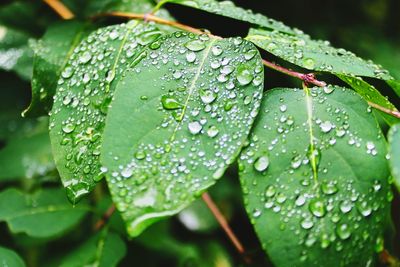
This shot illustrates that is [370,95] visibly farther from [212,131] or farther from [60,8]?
[60,8]

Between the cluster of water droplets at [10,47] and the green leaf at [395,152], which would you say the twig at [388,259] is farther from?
the cluster of water droplets at [10,47]

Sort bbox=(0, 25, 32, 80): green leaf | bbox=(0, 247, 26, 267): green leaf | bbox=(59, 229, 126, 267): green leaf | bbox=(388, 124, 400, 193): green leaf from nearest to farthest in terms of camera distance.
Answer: bbox=(388, 124, 400, 193): green leaf → bbox=(0, 247, 26, 267): green leaf → bbox=(59, 229, 126, 267): green leaf → bbox=(0, 25, 32, 80): green leaf

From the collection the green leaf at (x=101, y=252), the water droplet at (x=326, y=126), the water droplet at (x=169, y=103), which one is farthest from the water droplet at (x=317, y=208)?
the green leaf at (x=101, y=252)

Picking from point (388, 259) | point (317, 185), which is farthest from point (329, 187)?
point (388, 259)

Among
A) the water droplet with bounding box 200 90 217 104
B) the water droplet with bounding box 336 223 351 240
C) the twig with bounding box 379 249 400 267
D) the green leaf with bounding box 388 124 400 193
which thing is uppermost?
the water droplet with bounding box 200 90 217 104

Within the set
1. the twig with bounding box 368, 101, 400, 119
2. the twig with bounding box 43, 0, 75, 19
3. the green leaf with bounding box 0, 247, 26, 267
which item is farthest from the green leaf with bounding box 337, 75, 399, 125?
the twig with bounding box 43, 0, 75, 19

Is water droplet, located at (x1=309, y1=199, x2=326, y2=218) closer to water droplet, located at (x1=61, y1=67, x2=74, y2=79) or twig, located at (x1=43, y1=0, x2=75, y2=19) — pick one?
water droplet, located at (x1=61, y1=67, x2=74, y2=79)

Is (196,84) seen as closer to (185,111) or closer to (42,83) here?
(185,111)
